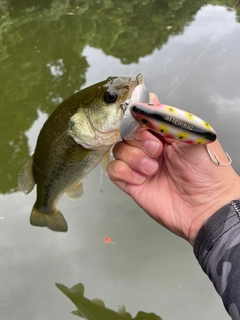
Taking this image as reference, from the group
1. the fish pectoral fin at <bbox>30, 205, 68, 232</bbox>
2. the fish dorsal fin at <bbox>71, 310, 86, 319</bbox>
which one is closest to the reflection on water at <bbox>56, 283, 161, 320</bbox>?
the fish dorsal fin at <bbox>71, 310, 86, 319</bbox>

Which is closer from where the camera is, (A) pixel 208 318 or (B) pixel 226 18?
(A) pixel 208 318

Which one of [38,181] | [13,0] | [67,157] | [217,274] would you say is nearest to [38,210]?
[38,181]

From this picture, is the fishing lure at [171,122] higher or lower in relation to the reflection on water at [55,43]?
higher

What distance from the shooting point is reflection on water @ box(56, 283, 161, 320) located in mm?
2127

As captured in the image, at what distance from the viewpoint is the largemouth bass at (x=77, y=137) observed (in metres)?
1.42

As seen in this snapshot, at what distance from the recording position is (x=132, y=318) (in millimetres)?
2119

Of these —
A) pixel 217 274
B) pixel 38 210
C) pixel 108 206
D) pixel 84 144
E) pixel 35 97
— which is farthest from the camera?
pixel 35 97

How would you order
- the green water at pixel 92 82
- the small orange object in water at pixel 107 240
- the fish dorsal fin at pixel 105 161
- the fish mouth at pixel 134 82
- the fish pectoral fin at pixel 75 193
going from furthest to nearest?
the small orange object in water at pixel 107 240, the green water at pixel 92 82, the fish pectoral fin at pixel 75 193, the fish dorsal fin at pixel 105 161, the fish mouth at pixel 134 82

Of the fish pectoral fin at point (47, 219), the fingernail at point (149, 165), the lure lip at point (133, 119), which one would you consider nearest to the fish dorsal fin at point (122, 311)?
the fish pectoral fin at point (47, 219)

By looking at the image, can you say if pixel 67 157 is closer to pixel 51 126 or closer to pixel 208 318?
pixel 51 126

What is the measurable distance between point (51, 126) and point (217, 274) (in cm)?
91

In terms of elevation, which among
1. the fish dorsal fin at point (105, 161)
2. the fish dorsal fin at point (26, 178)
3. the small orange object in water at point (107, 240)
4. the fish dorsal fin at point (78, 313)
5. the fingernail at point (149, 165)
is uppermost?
the fingernail at point (149, 165)

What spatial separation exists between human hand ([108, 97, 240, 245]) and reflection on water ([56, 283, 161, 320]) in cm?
85

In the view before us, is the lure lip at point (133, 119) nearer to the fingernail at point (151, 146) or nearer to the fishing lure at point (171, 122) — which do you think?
the fishing lure at point (171, 122)
